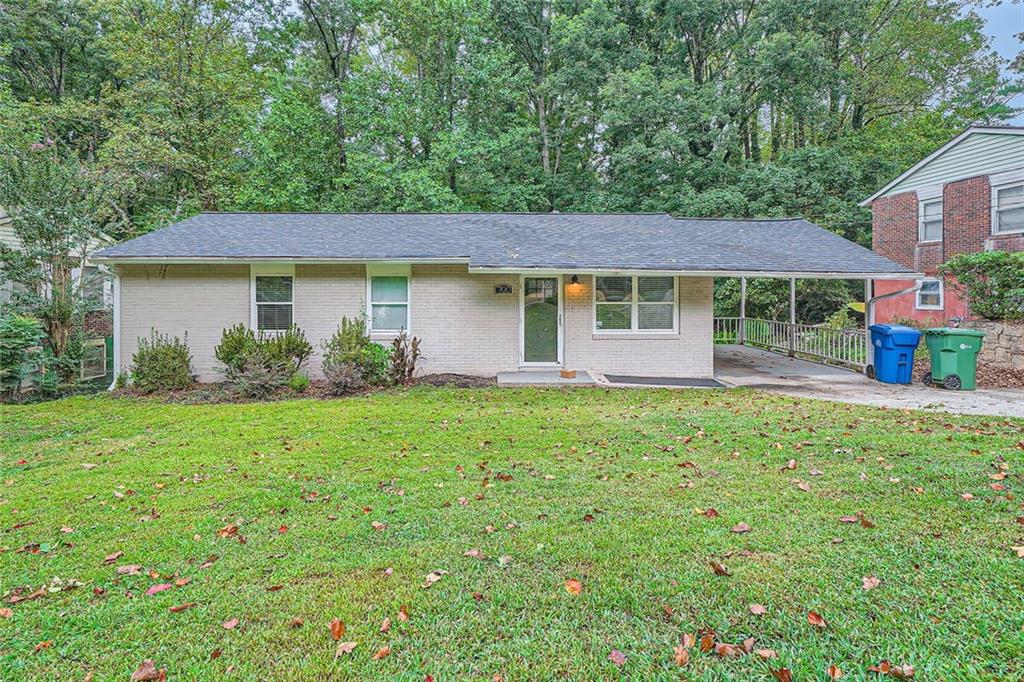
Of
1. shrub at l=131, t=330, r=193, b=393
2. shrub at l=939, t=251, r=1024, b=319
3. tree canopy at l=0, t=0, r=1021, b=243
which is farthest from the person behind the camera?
tree canopy at l=0, t=0, r=1021, b=243

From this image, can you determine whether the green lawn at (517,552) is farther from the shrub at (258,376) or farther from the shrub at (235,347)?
the shrub at (235,347)

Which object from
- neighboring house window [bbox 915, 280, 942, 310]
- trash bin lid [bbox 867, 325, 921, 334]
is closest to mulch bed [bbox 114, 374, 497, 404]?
trash bin lid [bbox 867, 325, 921, 334]

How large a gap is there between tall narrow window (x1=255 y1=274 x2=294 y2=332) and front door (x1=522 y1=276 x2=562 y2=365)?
498 cm

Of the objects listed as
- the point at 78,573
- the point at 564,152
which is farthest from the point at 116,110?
the point at 78,573

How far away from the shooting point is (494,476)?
16.3ft

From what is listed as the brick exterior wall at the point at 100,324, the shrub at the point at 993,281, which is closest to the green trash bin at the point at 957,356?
the shrub at the point at 993,281

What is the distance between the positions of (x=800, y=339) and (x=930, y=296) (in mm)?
5778

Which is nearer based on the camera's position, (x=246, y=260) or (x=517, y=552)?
(x=517, y=552)

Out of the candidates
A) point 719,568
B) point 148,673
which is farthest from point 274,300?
point 719,568

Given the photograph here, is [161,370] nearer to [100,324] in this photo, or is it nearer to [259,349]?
[259,349]

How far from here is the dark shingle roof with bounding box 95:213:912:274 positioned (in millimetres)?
10508

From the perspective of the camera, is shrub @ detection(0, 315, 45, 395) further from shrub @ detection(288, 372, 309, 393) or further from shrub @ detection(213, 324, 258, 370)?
shrub @ detection(288, 372, 309, 393)

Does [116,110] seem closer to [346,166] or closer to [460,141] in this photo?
[346,166]

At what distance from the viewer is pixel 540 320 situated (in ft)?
37.8
